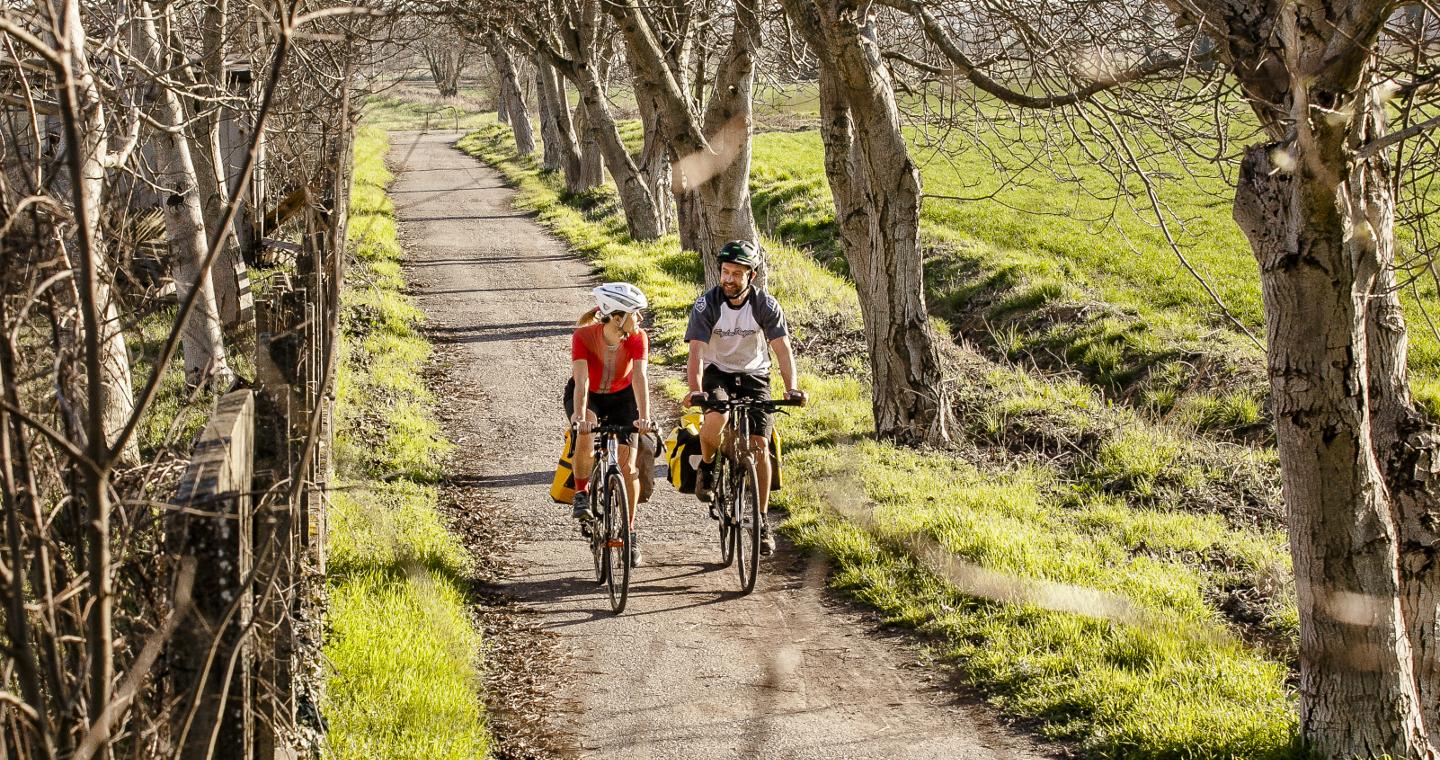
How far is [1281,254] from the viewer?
4938mm

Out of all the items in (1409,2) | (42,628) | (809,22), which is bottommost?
(42,628)

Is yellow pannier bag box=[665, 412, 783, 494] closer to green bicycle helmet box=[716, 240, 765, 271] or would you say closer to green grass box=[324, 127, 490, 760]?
green bicycle helmet box=[716, 240, 765, 271]

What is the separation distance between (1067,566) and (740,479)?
79.2 inches

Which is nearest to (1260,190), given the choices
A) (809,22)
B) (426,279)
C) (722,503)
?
(722,503)

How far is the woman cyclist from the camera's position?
7.02 m

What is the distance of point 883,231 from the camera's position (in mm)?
10250

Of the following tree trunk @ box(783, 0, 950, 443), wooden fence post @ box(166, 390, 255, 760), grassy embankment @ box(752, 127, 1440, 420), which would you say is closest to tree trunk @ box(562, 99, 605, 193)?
grassy embankment @ box(752, 127, 1440, 420)

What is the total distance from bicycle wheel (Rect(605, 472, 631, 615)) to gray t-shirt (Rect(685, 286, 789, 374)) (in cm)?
100

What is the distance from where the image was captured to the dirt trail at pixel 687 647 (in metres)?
5.69

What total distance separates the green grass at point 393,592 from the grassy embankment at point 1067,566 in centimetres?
243

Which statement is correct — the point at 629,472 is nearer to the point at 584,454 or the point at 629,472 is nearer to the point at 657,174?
the point at 584,454

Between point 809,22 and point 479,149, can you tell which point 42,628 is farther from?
point 479,149

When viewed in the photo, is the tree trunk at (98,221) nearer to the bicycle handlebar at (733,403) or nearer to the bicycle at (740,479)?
the bicycle handlebar at (733,403)

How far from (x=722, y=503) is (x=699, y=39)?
10669mm
